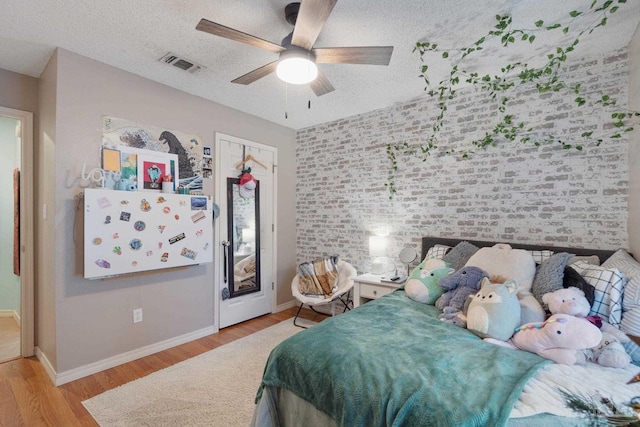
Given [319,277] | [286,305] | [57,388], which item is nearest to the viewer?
[57,388]

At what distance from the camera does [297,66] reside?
1.97 meters

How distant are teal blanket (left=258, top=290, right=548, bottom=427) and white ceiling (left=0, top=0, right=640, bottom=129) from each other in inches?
76.6

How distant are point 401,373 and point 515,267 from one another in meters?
1.41

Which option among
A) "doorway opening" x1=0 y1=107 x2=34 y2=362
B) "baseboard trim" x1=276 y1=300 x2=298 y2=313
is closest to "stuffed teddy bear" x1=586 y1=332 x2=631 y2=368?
"baseboard trim" x1=276 y1=300 x2=298 y2=313

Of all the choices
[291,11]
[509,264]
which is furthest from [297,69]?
[509,264]

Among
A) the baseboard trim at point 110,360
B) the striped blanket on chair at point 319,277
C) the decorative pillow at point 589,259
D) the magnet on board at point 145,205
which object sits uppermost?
the magnet on board at point 145,205

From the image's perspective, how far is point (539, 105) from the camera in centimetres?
257

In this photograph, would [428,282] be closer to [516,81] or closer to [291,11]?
[516,81]

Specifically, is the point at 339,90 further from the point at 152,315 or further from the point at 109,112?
the point at 152,315

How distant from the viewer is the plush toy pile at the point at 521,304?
138cm

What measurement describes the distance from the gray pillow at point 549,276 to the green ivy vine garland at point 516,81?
39.9 inches

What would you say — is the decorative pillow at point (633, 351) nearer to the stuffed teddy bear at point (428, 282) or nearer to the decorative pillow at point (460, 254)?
the stuffed teddy bear at point (428, 282)

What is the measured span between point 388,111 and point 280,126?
153 centimetres

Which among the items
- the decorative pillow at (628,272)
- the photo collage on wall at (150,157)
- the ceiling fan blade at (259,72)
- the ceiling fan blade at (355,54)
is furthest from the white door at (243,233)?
the decorative pillow at (628,272)
